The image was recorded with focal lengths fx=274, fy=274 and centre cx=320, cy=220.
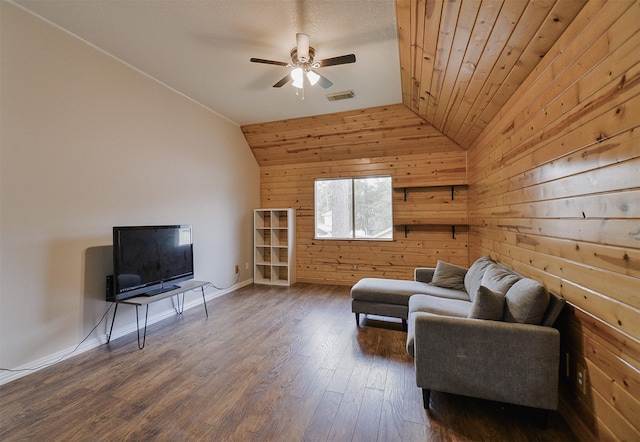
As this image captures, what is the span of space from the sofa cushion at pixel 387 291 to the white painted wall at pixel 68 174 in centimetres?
252

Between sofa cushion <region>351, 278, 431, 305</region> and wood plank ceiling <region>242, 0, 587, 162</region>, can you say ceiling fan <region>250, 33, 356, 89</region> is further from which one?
sofa cushion <region>351, 278, 431, 305</region>

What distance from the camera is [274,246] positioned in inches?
209

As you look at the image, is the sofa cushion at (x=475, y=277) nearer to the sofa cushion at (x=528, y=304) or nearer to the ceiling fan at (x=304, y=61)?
the sofa cushion at (x=528, y=304)

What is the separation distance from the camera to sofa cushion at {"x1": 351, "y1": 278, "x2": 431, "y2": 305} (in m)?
2.95

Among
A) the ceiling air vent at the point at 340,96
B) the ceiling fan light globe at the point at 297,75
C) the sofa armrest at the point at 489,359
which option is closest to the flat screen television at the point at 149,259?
the ceiling fan light globe at the point at 297,75

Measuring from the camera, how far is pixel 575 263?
1582 millimetres

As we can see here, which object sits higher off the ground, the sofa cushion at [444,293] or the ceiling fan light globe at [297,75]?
the ceiling fan light globe at [297,75]

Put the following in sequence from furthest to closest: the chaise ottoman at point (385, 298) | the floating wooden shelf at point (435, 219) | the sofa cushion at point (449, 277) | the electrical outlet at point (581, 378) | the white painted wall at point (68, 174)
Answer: the floating wooden shelf at point (435, 219), the sofa cushion at point (449, 277), the chaise ottoman at point (385, 298), the white painted wall at point (68, 174), the electrical outlet at point (581, 378)

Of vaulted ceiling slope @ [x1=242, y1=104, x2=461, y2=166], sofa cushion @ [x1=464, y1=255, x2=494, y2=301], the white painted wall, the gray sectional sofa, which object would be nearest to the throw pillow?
the gray sectional sofa

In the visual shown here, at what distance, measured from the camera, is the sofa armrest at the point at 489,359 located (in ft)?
5.15

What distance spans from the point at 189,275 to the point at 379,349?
2461 mm

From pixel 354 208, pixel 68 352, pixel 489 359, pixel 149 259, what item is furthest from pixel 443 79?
pixel 68 352

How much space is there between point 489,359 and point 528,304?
409 millimetres

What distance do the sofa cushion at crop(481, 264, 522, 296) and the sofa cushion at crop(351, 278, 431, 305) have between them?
703 mm
